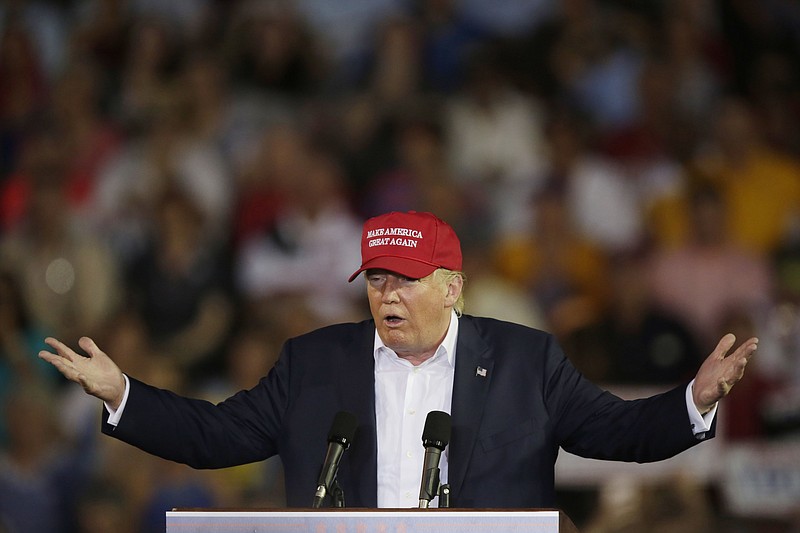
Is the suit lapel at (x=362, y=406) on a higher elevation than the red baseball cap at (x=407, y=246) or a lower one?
lower

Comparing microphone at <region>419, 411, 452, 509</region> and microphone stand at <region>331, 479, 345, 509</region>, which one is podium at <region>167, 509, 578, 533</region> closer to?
microphone at <region>419, 411, 452, 509</region>

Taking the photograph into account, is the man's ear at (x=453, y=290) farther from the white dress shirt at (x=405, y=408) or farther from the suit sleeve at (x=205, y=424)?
the suit sleeve at (x=205, y=424)

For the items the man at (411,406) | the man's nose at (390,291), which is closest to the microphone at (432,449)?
the man at (411,406)

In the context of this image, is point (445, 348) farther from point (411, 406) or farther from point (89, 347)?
point (89, 347)

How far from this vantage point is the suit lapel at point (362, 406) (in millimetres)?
2822

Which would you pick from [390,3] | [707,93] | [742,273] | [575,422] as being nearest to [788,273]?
[742,273]

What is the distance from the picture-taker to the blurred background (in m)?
6.19

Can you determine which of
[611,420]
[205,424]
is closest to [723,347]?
[611,420]

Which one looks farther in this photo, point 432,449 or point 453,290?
point 453,290

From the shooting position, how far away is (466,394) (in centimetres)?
291

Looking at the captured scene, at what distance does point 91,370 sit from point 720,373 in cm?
139

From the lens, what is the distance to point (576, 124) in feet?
22.3

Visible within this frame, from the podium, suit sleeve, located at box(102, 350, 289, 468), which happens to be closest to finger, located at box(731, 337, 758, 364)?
the podium

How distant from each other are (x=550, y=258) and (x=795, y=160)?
1566 millimetres
